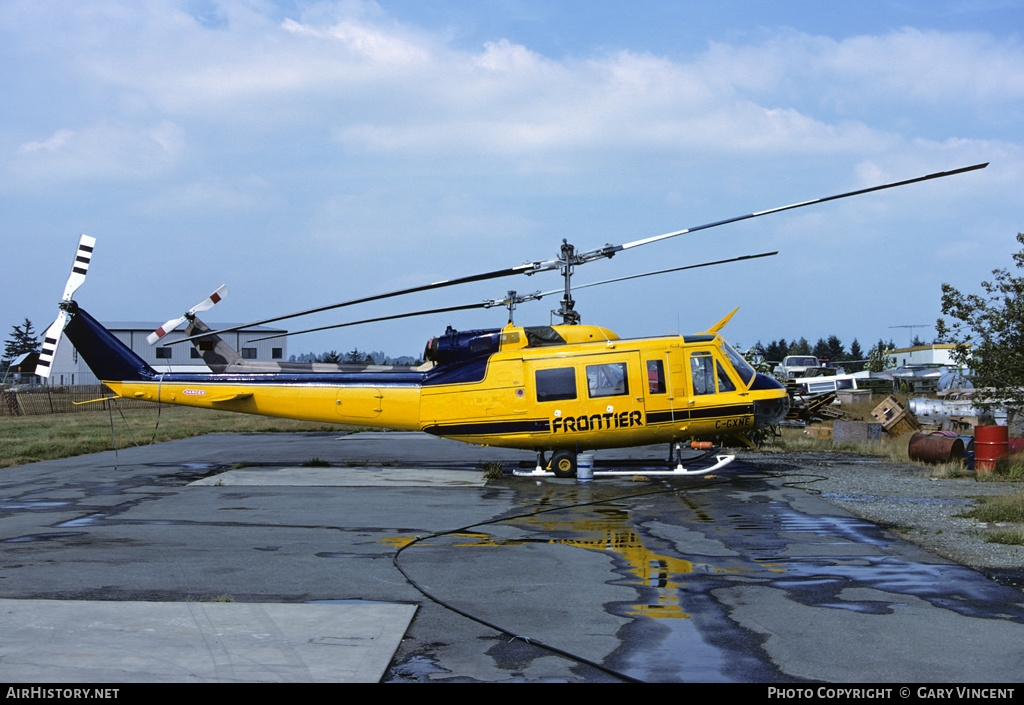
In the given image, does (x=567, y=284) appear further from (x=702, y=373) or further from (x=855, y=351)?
(x=855, y=351)

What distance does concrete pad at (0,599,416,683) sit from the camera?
15.7ft

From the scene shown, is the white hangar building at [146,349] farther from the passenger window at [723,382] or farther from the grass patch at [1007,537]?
the grass patch at [1007,537]

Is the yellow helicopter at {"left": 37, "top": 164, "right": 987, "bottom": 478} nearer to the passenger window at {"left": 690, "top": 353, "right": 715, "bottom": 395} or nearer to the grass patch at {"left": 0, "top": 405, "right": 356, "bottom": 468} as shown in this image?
the passenger window at {"left": 690, "top": 353, "right": 715, "bottom": 395}

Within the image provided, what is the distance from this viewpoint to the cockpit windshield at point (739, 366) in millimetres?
15344

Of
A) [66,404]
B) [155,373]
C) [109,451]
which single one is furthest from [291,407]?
[66,404]

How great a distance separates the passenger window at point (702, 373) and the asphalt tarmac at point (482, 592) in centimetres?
242

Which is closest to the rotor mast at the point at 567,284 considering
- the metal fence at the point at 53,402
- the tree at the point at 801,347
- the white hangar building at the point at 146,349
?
the metal fence at the point at 53,402

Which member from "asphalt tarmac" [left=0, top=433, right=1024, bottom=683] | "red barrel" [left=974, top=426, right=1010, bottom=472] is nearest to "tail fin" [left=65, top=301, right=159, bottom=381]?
"asphalt tarmac" [left=0, top=433, right=1024, bottom=683]

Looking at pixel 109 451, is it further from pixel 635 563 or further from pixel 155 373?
pixel 635 563

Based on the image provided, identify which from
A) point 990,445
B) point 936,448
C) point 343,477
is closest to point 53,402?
point 343,477

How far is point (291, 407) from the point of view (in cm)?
1650

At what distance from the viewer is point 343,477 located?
15.3 meters

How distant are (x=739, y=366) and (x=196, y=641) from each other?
1208cm

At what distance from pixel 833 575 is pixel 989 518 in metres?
4.23
